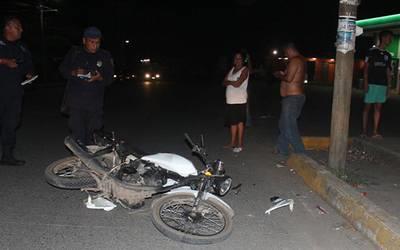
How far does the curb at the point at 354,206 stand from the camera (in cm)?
451

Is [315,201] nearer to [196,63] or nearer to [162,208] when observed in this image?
[162,208]

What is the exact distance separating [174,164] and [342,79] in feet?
9.97

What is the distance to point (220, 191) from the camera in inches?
183

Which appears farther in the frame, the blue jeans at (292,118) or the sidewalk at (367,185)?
the blue jeans at (292,118)

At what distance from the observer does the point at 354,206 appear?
17.1ft

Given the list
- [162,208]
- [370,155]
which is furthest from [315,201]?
[370,155]

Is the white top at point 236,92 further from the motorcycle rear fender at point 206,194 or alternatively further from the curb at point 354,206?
the motorcycle rear fender at point 206,194

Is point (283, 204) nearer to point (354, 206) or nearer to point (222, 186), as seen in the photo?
point (354, 206)

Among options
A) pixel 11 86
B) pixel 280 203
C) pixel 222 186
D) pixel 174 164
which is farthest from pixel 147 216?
pixel 11 86

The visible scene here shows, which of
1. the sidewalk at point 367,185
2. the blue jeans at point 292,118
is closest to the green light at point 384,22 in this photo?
the sidewalk at point 367,185

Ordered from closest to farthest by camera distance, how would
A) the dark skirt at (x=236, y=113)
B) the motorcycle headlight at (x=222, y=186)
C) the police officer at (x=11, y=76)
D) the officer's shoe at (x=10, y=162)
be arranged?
the motorcycle headlight at (x=222, y=186)
the police officer at (x=11, y=76)
the officer's shoe at (x=10, y=162)
the dark skirt at (x=236, y=113)

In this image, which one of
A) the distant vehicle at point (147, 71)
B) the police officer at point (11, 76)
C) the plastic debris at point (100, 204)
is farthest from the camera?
the distant vehicle at point (147, 71)

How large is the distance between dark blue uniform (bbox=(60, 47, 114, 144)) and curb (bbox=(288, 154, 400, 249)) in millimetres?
3034

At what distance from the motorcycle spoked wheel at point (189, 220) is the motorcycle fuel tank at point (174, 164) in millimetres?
265
